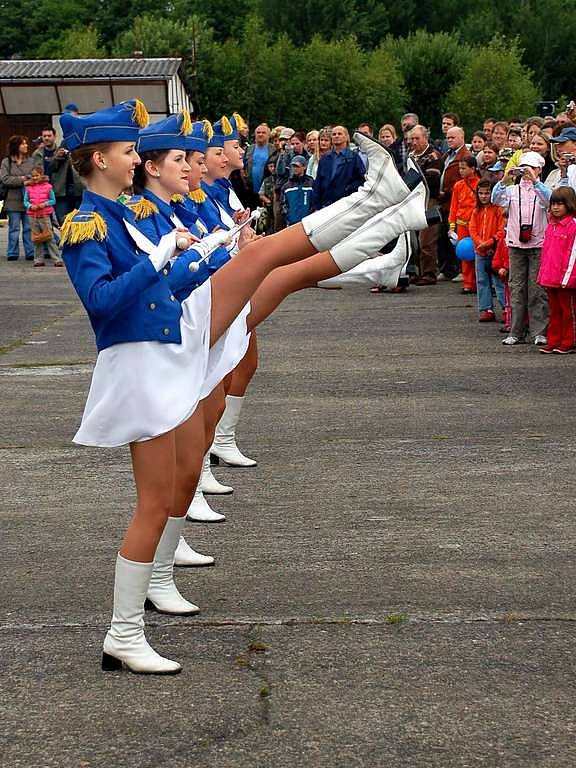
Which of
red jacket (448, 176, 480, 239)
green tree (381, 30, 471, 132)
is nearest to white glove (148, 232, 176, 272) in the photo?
red jacket (448, 176, 480, 239)

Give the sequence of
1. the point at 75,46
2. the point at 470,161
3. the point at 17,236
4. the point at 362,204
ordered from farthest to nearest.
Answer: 1. the point at 75,46
2. the point at 17,236
3. the point at 470,161
4. the point at 362,204

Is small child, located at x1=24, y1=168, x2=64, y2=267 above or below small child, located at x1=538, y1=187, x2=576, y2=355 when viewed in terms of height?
below

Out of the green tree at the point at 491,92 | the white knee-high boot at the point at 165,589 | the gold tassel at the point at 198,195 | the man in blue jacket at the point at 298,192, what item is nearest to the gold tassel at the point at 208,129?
the gold tassel at the point at 198,195

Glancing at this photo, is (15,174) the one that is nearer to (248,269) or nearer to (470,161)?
(470,161)

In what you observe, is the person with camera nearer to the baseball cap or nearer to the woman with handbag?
the baseball cap

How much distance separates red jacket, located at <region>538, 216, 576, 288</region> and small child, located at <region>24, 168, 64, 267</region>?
1167cm

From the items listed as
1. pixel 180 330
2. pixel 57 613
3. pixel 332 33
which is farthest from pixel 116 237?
pixel 332 33

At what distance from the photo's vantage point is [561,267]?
11961mm

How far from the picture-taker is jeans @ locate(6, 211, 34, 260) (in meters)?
23.2

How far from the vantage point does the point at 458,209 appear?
16.6m

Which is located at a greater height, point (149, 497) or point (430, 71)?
point (149, 497)

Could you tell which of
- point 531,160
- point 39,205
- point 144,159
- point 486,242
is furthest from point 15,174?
point 144,159

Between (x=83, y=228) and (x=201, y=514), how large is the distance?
255cm

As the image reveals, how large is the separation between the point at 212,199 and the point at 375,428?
2452 millimetres
